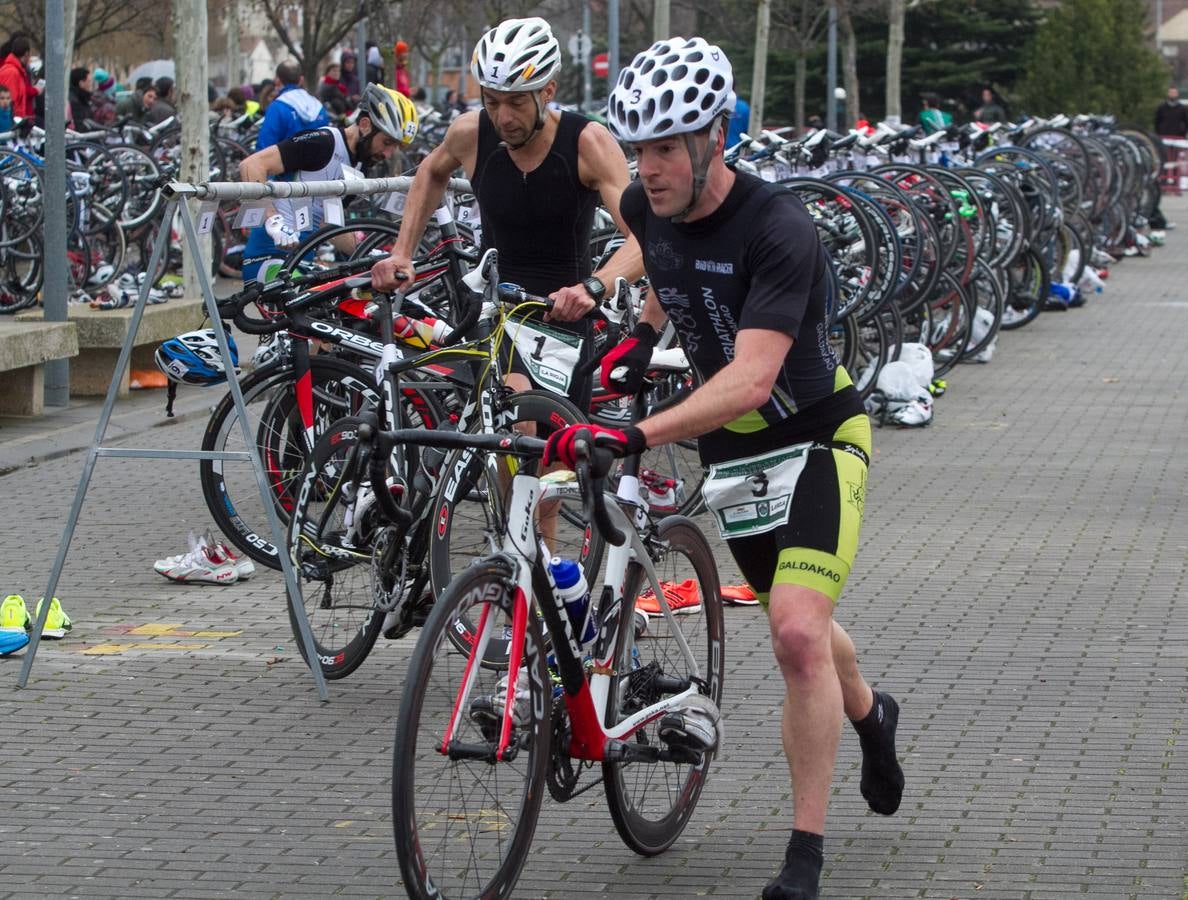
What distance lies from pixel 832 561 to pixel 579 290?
2015 mm

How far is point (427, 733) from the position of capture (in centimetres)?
403

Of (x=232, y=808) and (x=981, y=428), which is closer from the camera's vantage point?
(x=232, y=808)

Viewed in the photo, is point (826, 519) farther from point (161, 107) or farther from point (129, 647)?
point (161, 107)

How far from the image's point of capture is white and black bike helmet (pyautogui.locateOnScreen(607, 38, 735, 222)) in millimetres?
4301

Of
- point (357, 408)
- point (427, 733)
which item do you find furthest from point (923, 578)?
point (427, 733)

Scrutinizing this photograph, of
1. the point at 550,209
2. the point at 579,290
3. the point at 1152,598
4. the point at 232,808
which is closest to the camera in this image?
the point at 232,808

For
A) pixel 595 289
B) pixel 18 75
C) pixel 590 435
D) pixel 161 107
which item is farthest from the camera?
pixel 161 107

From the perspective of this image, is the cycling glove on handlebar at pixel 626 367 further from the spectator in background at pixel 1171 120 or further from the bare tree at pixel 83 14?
the spectator in background at pixel 1171 120

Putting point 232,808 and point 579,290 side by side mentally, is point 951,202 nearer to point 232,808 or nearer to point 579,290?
point 579,290

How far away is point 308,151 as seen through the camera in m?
9.76

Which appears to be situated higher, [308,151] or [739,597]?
[308,151]

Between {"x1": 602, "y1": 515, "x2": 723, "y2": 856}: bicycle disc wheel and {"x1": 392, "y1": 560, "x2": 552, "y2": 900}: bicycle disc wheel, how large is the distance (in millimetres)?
335

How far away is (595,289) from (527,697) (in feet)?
7.61

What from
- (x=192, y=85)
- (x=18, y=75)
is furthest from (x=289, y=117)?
(x=18, y=75)
